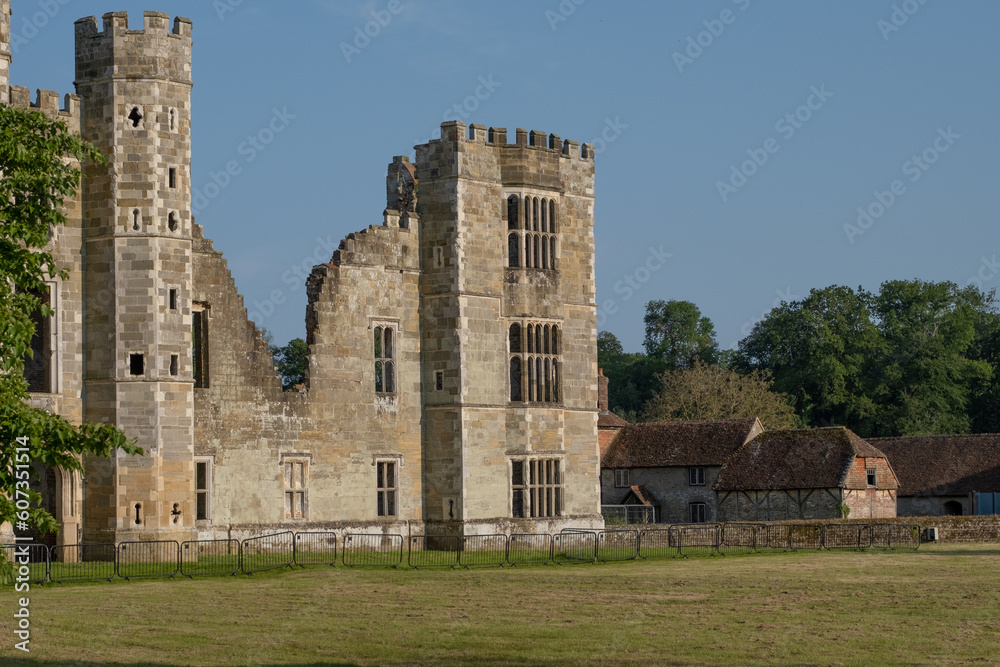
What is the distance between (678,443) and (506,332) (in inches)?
1230

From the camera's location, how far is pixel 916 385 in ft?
323

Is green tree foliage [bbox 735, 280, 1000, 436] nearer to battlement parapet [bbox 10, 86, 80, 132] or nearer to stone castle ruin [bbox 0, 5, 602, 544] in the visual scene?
stone castle ruin [bbox 0, 5, 602, 544]

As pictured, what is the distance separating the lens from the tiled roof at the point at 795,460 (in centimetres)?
6562

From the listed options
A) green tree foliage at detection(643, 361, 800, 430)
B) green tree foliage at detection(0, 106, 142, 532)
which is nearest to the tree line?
green tree foliage at detection(643, 361, 800, 430)

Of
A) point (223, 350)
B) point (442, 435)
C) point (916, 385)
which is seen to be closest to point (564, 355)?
point (442, 435)

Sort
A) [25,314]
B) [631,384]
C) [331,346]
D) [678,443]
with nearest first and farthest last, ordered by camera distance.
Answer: [25,314] < [331,346] < [678,443] < [631,384]

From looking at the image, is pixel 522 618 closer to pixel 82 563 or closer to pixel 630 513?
pixel 82 563

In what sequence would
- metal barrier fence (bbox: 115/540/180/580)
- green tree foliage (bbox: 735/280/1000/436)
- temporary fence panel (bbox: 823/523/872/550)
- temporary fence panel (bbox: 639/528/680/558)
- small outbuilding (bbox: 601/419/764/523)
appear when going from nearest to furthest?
1. metal barrier fence (bbox: 115/540/180/580)
2. temporary fence panel (bbox: 639/528/680/558)
3. temporary fence panel (bbox: 823/523/872/550)
4. small outbuilding (bbox: 601/419/764/523)
5. green tree foliage (bbox: 735/280/1000/436)

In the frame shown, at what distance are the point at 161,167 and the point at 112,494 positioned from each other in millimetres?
8193

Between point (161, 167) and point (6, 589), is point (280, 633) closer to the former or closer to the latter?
point (6, 589)

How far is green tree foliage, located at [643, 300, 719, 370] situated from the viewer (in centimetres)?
12456

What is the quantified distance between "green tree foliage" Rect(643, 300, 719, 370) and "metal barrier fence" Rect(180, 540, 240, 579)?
87326 mm

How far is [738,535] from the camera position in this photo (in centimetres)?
4656

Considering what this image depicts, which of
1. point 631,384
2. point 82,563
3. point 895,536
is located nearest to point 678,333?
point 631,384
